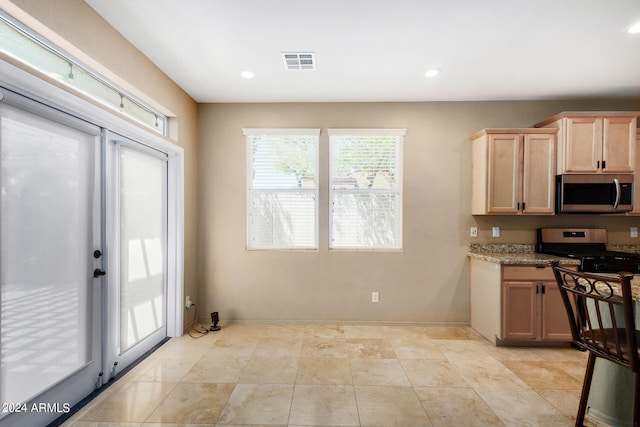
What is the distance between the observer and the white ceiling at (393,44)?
197 centimetres

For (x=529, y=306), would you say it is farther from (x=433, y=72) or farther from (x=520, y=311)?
(x=433, y=72)

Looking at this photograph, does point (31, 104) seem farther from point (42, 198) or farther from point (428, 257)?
point (428, 257)

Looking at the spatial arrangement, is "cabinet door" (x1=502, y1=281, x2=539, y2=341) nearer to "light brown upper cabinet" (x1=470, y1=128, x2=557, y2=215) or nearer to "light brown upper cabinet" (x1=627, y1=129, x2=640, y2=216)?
"light brown upper cabinet" (x1=470, y1=128, x2=557, y2=215)

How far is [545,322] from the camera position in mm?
2934

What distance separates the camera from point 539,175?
125 inches

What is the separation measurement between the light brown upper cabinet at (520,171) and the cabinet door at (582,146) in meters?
0.13

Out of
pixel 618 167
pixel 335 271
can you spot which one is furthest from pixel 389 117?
pixel 618 167

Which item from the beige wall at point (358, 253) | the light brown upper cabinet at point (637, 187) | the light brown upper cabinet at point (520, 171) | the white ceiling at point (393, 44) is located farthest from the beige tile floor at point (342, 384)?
the white ceiling at point (393, 44)

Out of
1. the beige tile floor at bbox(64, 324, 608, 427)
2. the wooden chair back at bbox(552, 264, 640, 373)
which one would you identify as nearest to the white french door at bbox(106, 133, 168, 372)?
the beige tile floor at bbox(64, 324, 608, 427)

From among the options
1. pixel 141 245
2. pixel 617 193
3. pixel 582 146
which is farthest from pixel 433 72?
pixel 141 245

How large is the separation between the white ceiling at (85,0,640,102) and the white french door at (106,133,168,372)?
0.98 m

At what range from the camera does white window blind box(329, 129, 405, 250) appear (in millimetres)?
3605

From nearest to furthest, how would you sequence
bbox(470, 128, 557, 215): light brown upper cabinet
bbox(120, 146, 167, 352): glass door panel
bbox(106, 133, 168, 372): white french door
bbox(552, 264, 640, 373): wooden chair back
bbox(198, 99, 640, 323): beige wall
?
1. bbox(552, 264, 640, 373): wooden chair back
2. bbox(106, 133, 168, 372): white french door
3. bbox(120, 146, 167, 352): glass door panel
4. bbox(470, 128, 557, 215): light brown upper cabinet
5. bbox(198, 99, 640, 323): beige wall

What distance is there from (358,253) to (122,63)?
2.99 m
